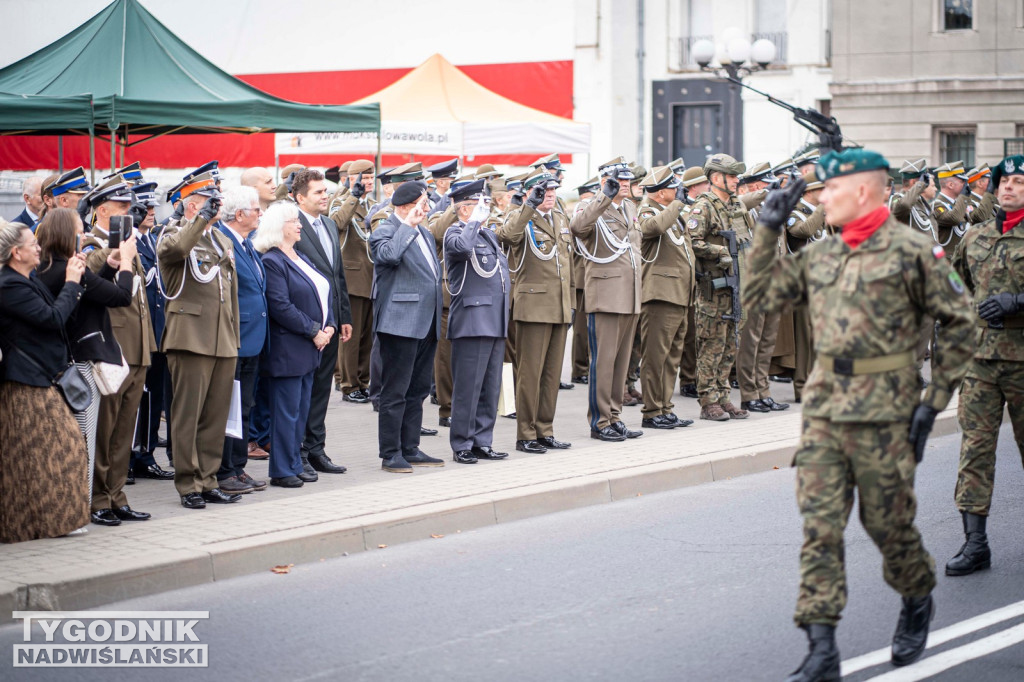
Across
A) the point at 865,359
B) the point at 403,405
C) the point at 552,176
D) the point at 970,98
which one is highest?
the point at 970,98

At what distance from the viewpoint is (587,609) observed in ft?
21.3

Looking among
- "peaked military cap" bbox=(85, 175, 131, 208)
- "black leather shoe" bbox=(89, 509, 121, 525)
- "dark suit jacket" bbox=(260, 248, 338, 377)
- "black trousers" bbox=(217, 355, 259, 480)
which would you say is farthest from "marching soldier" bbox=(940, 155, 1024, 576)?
"peaked military cap" bbox=(85, 175, 131, 208)

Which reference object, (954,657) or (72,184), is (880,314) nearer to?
(954,657)

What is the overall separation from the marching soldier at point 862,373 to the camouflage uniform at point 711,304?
7.00 m

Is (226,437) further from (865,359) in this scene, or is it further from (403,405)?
(865,359)

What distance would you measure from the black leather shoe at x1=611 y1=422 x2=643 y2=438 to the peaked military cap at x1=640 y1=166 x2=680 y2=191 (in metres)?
2.18

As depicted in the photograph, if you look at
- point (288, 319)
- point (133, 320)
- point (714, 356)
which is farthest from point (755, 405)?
point (133, 320)

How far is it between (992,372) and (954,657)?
2082mm

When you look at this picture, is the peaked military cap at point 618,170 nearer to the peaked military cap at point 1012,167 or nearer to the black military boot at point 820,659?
the peaked military cap at point 1012,167

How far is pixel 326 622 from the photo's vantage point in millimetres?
6305

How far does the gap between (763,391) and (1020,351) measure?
6.29 m

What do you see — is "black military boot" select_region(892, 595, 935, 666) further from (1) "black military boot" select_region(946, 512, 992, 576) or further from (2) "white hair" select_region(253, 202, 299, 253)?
(2) "white hair" select_region(253, 202, 299, 253)

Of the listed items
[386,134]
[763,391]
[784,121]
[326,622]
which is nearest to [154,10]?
[784,121]

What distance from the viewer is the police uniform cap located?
376 inches
